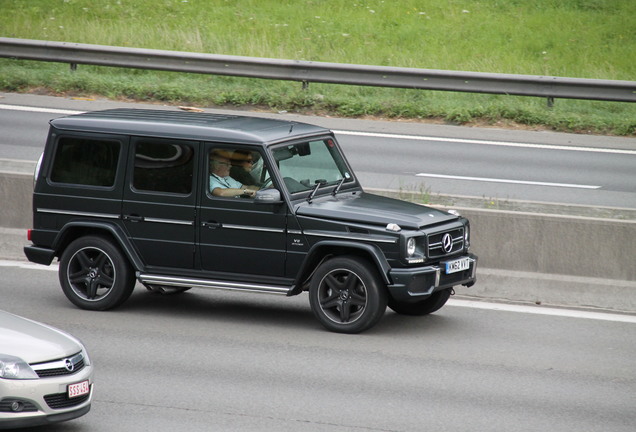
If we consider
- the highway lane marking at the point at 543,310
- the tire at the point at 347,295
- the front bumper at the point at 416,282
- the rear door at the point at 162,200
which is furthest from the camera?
the highway lane marking at the point at 543,310

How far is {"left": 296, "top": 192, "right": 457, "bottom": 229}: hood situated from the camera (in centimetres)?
920

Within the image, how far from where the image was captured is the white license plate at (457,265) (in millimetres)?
9359

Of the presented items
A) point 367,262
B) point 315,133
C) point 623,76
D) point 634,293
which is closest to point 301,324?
point 367,262

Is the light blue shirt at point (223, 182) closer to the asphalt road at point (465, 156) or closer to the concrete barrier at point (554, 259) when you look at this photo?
the concrete barrier at point (554, 259)

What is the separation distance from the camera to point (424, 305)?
10125mm

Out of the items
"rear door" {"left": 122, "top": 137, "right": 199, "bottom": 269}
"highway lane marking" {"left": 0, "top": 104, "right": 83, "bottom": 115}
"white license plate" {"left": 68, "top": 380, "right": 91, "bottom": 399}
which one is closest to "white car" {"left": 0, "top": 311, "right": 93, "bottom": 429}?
"white license plate" {"left": 68, "top": 380, "right": 91, "bottom": 399}

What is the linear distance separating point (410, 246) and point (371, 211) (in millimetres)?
542

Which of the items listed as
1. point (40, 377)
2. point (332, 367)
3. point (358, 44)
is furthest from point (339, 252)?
point (358, 44)

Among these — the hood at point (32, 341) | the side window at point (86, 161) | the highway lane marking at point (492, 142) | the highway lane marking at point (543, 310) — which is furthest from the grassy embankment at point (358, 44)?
the hood at point (32, 341)

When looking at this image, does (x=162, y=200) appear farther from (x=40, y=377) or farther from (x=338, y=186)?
(x=40, y=377)

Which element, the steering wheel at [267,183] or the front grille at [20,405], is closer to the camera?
the front grille at [20,405]

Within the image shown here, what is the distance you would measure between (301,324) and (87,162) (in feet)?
8.49

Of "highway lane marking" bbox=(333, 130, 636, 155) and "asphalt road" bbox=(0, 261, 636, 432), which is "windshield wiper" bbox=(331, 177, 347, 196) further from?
"highway lane marking" bbox=(333, 130, 636, 155)

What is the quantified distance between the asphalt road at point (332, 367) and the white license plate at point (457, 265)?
59 cm
